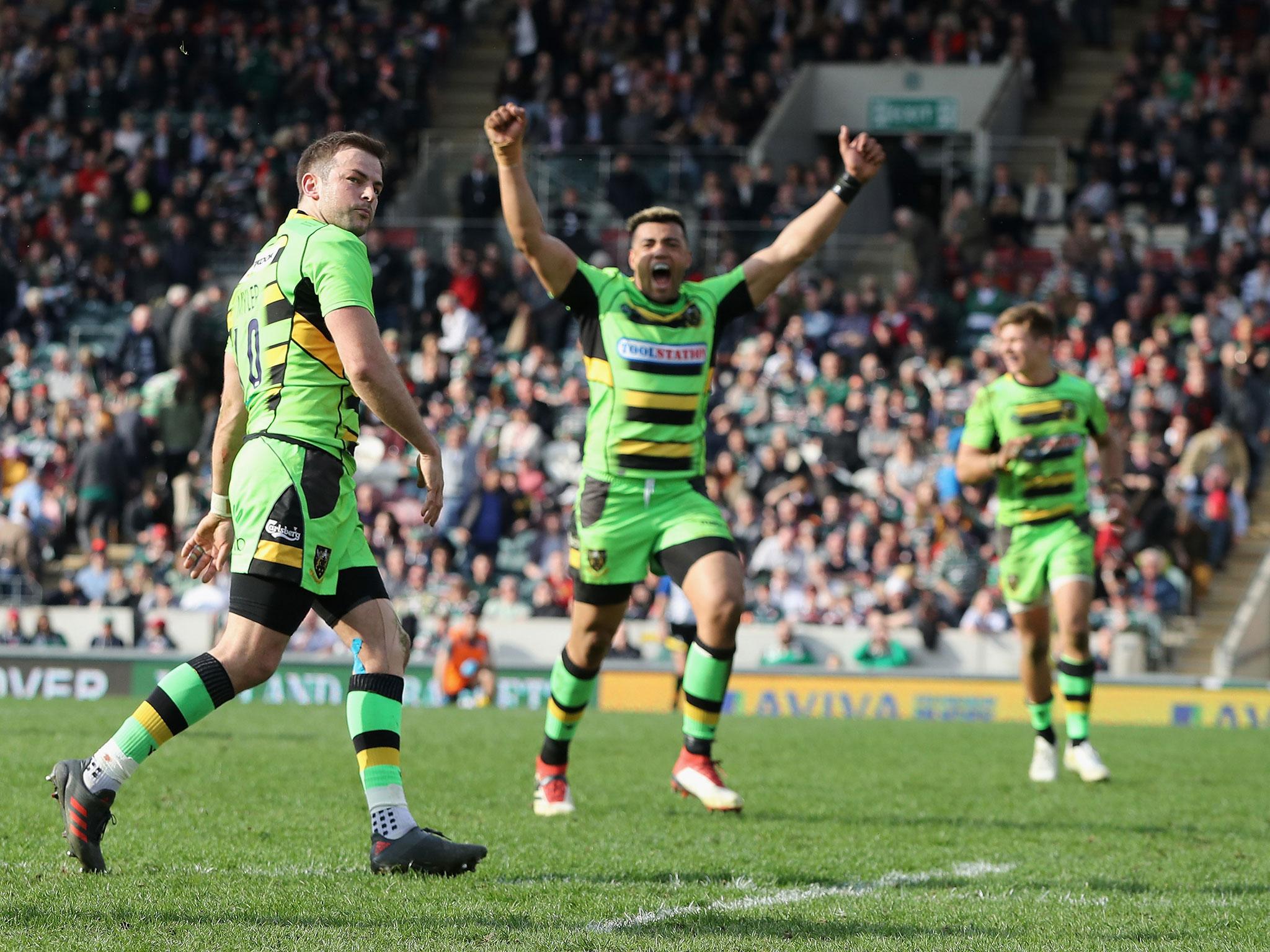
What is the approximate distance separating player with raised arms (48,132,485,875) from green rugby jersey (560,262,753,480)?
2.31 m

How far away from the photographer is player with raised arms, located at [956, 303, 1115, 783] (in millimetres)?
10281

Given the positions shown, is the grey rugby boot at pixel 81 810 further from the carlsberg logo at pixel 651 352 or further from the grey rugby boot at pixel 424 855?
the carlsberg logo at pixel 651 352

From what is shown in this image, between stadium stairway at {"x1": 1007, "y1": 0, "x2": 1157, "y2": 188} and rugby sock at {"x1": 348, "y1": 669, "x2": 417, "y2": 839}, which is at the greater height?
rugby sock at {"x1": 348, "y1": 669, "x2": 417, "y2": 839}

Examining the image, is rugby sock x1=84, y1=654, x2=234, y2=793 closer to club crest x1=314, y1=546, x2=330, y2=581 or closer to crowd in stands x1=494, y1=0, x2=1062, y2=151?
club crest x1=314, y1=546, x2=330, y2=581

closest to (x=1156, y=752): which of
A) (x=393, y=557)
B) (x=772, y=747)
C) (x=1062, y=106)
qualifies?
(x=772, y=747)

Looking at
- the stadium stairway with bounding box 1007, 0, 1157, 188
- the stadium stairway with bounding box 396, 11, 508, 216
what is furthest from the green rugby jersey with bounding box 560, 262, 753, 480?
the stadium stairway with bounding box 1007, 0, 1157, 188

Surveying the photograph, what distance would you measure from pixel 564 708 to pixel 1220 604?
13.5 meters

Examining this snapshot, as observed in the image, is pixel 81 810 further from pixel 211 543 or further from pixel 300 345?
pixel 300 345

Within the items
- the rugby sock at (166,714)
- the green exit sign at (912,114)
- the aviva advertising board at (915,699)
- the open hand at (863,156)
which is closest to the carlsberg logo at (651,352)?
the open hand at (863,156)

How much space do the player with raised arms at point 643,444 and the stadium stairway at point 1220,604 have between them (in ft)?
38.9

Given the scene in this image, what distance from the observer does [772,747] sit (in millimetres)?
12188

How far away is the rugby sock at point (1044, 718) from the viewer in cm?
1032

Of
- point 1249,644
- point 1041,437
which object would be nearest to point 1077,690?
point 1041,437

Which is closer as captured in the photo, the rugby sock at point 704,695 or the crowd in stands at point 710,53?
the rugby sock at point 704,695
